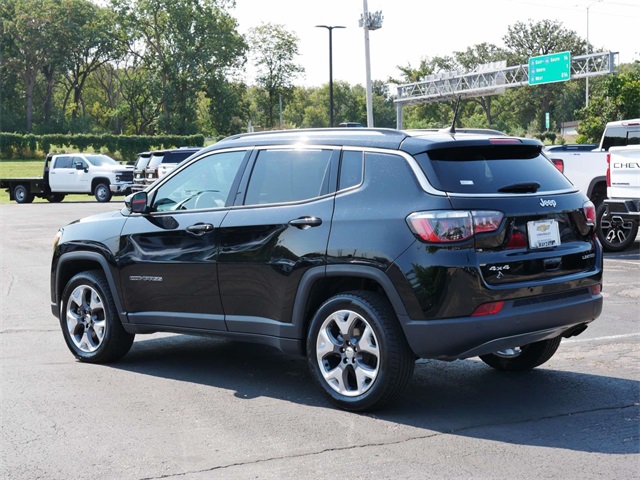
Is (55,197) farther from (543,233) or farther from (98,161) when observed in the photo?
(543,233)

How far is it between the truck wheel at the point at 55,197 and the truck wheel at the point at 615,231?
27.8 metres

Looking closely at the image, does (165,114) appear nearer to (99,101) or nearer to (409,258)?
(99,101)

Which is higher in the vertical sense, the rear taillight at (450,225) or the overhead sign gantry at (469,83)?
the overhead sign gantry at (469,83)

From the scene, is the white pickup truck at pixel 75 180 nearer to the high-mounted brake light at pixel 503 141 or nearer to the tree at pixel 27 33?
the high-mounted brake light at pixel 503 141

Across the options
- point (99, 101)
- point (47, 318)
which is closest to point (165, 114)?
point (99, 101)

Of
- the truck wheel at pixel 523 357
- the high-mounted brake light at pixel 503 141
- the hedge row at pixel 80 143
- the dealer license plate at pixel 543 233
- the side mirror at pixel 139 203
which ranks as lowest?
the truck wheel at pixel 523 357

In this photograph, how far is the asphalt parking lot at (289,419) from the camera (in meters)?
4.71

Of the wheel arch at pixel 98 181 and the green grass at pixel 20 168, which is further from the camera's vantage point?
the green grass at pixel 20 168

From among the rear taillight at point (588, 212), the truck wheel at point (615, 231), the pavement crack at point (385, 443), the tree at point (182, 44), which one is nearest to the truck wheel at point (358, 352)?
the pavement crack at point (385, 443)

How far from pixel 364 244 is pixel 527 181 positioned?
1.19 m

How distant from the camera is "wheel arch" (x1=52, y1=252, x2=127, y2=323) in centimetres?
725

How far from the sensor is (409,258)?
5.38 metres

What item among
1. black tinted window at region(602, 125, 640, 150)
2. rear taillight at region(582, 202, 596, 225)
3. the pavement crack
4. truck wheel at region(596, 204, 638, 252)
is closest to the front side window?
the pavement crack

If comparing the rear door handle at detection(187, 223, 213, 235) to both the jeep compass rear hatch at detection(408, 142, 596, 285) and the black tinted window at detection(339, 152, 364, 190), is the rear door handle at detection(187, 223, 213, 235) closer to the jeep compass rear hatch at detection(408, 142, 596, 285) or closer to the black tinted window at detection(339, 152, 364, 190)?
the black tinted window at detection(339, 152, 364, 190)
